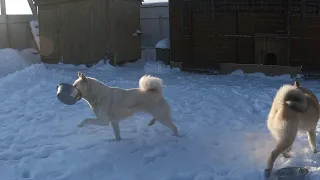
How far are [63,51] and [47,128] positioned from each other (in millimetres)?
12944

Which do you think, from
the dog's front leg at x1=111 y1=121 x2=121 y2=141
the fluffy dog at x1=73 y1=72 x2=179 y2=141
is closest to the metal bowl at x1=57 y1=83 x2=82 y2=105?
the fluffy dog at x1=73 y1=72 x2=179 y2=141

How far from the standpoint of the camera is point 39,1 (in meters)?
19.7

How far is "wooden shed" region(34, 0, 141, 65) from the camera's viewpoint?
58.7 feet

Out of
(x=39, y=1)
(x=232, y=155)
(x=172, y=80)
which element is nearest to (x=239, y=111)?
(x=232, y=155)

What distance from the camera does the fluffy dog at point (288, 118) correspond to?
4586 millimetres

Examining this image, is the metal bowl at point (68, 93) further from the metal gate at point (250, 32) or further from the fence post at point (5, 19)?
the fence post at point (5, 19)

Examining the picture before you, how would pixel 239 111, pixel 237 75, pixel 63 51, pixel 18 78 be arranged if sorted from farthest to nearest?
pixel 63 51 < pixel 237 75 < pixel 18 78 < pixel 239 111

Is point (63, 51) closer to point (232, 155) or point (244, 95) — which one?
point (244, 95)

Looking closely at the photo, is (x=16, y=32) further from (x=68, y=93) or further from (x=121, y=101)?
(x=121, y=101)

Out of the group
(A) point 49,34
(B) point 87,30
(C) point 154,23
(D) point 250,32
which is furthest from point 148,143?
(C) point 154,23

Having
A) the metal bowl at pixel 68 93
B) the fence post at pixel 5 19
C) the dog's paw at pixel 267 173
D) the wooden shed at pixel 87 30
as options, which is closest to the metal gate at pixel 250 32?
the wooden shed at pixel 87 30

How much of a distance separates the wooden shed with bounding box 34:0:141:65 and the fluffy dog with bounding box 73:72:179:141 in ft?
40.2

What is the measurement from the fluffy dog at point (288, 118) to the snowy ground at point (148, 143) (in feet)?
1.37

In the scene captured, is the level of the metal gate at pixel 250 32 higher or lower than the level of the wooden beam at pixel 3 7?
lower
